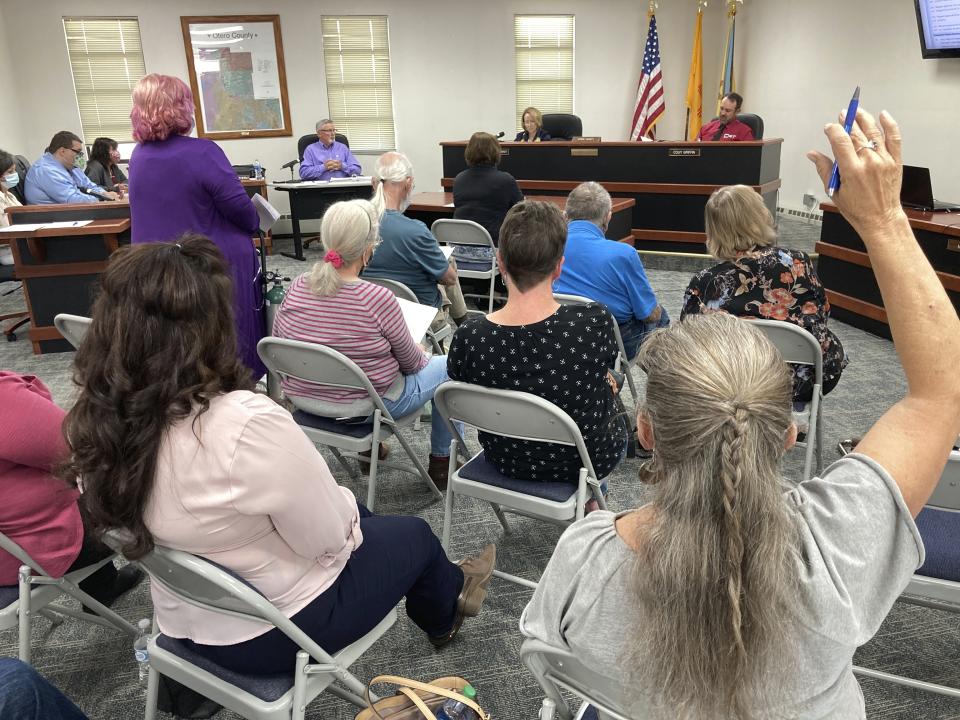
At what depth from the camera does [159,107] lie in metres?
2.65

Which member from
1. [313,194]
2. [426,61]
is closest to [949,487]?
[313,194]

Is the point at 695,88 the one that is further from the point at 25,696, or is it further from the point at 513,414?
the point at 25,696

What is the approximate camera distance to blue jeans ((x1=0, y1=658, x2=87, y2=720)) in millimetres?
1082

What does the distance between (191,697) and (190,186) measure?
6.28 ft

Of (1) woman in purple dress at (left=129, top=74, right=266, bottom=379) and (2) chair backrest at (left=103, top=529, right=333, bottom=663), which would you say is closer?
(2) chair backrest at (left=103, top=529, right=333, bottom=663)

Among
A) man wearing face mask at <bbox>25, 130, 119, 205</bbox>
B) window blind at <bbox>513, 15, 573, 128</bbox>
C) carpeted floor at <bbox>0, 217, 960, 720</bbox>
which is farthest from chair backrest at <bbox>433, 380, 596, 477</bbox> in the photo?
window blind at <bbox>513, 15, 573, 128</bbox>

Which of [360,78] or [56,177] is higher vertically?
[360,78]

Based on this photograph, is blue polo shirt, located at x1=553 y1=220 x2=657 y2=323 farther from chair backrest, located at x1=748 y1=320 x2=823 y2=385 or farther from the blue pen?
the blue pen

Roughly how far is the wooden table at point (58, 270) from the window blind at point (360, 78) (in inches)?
175

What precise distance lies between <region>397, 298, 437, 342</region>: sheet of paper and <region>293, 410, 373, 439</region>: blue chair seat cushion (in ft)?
1.13

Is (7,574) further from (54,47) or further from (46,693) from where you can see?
(54,47)

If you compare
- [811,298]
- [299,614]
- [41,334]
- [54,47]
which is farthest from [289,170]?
[299,614]

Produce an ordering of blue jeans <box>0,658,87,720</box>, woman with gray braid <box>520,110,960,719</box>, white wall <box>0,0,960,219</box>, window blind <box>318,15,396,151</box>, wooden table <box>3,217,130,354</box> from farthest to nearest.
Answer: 1. window blind <box>318,15,396,151</box>
2. white wall <box>0,0,960,219</box>
3. wooden table <box>3,217,130,354</box>
4. blue jeans <box>0,658,87,720</box>
5. woman with gray braid <box>520,110,960,719</box>

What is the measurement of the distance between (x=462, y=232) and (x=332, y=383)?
2.41 m
